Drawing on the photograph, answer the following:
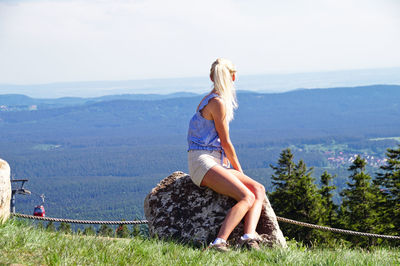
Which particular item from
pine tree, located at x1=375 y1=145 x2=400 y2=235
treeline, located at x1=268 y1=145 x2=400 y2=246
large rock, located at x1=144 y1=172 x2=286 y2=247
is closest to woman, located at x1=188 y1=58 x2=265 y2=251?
large rock, located at x1=144 y1=172 x2=286 y2=247

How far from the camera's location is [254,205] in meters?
7.08

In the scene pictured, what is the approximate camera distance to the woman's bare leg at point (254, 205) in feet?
22.7

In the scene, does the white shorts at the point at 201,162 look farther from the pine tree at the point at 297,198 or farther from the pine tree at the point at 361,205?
the pine tree at the point at 361,205

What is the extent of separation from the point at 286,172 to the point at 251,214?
4227 cm

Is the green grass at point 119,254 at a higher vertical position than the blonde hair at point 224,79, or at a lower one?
lower

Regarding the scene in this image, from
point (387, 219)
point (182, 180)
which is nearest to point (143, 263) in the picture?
point (182, 180)

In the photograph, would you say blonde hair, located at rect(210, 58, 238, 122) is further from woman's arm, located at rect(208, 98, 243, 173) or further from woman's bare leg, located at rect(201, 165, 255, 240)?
woman's bare leg, located at rect(201, 165, 255, 240)

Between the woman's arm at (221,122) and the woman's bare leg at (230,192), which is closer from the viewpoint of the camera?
the woman's bare leg at (230,192)

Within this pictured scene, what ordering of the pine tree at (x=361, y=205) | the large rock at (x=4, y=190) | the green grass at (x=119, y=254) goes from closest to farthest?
the green grass at (x=119, y=254), the large rock at (x=4, y=190), the pine tree at (x=361, y=205)

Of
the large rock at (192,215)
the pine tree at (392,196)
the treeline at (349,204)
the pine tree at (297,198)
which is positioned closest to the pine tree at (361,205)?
the treeline at (349,204)

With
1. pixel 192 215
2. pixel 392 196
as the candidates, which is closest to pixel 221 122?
pixel 192 215

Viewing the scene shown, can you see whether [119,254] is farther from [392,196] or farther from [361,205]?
[392,196]

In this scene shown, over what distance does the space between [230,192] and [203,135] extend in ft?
2.93

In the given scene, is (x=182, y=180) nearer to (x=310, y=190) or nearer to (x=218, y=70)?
(x=218, y=70)
